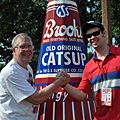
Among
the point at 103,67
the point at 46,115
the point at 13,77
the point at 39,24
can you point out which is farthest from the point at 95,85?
the point at 39,24

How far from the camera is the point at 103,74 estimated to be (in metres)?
3.14

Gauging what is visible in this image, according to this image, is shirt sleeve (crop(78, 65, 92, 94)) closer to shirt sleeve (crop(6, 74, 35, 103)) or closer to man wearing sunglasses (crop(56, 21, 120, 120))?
man wearing sunglasses (crop(56, 21, 120, 120))

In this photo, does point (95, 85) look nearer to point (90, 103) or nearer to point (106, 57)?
point (106, 57)

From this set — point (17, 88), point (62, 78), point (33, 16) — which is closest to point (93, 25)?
point (62, 78)

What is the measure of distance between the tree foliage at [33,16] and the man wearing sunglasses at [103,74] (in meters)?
9.18

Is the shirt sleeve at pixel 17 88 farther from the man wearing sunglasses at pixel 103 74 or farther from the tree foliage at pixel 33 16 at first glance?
Answer: the tree foliage at pixel 33 16

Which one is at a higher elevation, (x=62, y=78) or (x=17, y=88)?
(x=62, y=78)

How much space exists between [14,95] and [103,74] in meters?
1.35

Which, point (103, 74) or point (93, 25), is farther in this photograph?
point (93, 25)

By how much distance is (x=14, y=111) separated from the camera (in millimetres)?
3072

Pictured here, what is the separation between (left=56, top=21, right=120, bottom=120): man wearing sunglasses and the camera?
3.03m

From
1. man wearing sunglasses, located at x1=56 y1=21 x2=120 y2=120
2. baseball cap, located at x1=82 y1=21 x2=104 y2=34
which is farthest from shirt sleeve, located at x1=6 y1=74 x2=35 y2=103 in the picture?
baseball cap, located at x1=82 y1=21 x2=104 y2=34

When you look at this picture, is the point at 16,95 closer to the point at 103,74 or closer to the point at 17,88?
the point at 17,88

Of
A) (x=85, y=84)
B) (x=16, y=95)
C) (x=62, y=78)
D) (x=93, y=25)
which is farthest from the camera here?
(x=62, y=78)
